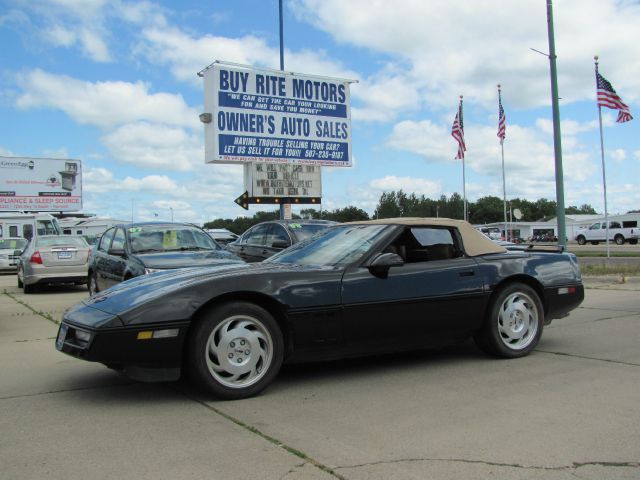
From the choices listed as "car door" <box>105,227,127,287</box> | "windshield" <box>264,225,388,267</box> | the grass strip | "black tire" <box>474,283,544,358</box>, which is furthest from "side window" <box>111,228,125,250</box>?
"black tire" <box>474,283,544,358</box>

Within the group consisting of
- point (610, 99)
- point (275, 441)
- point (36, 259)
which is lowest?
point (275, 441)

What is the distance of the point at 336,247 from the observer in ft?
18.0

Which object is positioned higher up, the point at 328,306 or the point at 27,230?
the point at 27,230

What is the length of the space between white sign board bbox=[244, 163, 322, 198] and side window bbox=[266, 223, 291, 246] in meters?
6.28

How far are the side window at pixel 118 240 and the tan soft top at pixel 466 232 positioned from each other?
536 cm

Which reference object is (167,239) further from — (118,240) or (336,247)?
(336,247)

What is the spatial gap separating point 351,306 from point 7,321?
21.3 ft

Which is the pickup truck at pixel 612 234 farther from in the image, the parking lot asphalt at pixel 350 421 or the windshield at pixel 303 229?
the parking lot asphalt at pixel 350 421

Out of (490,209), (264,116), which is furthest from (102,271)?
(490,209)

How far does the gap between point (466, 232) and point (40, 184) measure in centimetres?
4513

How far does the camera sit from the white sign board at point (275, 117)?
17.5 meters

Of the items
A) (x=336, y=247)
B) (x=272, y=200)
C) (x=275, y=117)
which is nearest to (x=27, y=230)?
(x=272, y=200)

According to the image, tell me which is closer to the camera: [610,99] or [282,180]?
[282,180]

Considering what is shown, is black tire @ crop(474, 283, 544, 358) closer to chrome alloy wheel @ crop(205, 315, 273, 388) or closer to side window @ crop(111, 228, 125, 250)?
chrome alloy wheel @ crop(205, 315, 273, 388)
